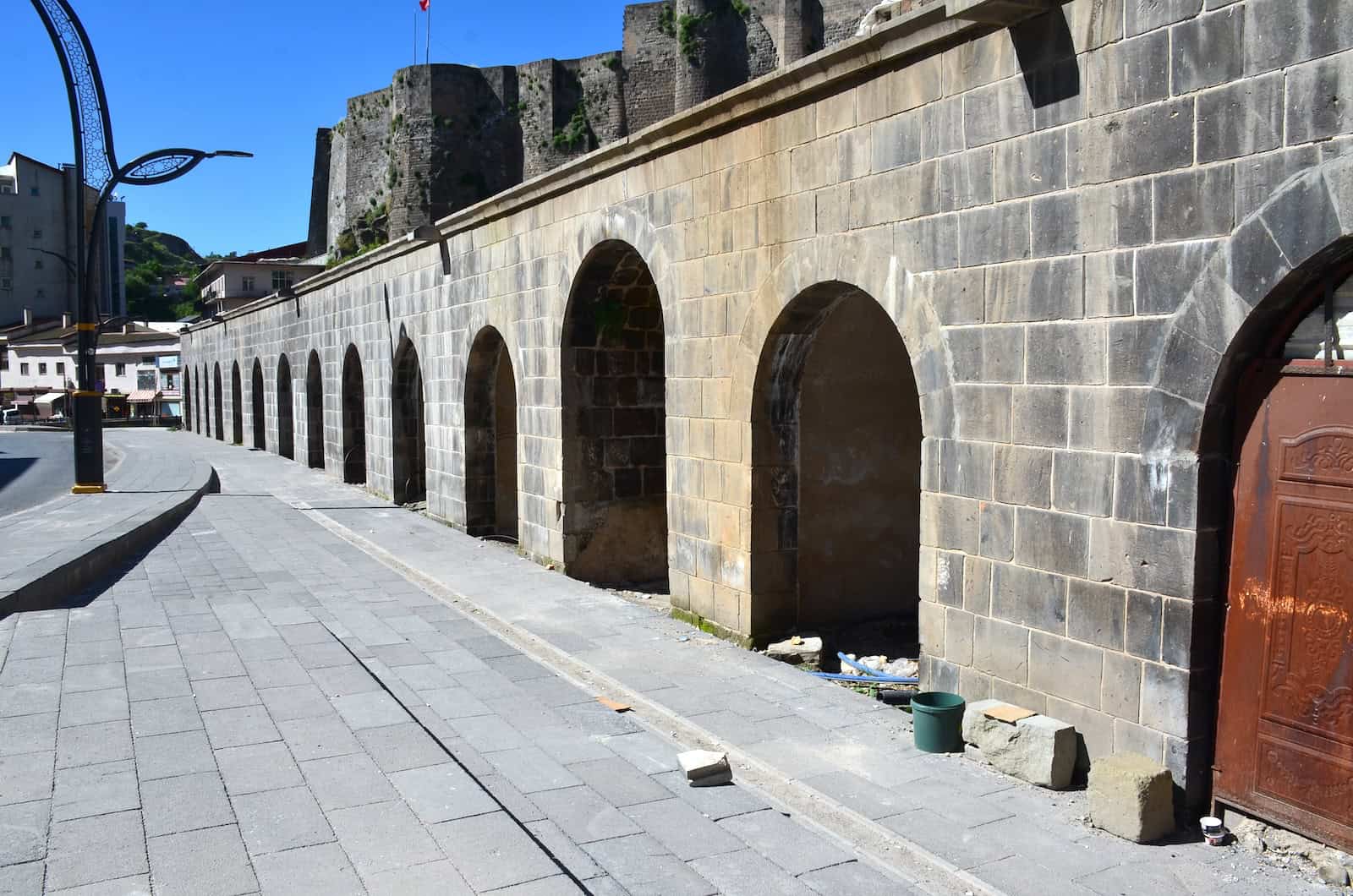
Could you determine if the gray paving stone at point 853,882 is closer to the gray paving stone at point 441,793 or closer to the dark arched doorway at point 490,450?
the gray paving stone at point 441,793

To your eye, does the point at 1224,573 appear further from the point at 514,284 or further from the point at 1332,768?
the point at 514,284

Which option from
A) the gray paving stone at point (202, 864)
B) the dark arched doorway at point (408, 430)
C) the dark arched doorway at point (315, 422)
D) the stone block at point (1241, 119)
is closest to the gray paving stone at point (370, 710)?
the gray paving stone at point (202, 864)

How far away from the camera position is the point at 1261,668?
4.28 m

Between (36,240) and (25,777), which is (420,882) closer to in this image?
(25,777)

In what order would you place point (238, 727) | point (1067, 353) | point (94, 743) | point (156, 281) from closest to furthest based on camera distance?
1. point (1067, 353)
2. point (94, 743)
3. point (238, 727)
4. point (156, 281)

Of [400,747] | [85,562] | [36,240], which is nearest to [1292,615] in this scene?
[400,747]

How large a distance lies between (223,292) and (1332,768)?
57776 mm

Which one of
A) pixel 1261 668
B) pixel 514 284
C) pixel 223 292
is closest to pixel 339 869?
pixel 1261 668

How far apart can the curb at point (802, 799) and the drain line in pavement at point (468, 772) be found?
1124mm

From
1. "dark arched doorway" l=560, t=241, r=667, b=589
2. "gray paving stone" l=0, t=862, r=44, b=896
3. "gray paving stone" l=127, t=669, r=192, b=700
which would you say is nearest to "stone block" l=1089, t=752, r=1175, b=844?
"gray paving stone" l=0, t=862, r=44, b=896

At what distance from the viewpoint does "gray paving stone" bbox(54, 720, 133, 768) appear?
5.21 metres

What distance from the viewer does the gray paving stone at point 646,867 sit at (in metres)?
3.99

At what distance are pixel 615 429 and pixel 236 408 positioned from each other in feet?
80.8

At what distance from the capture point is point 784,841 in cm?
443
